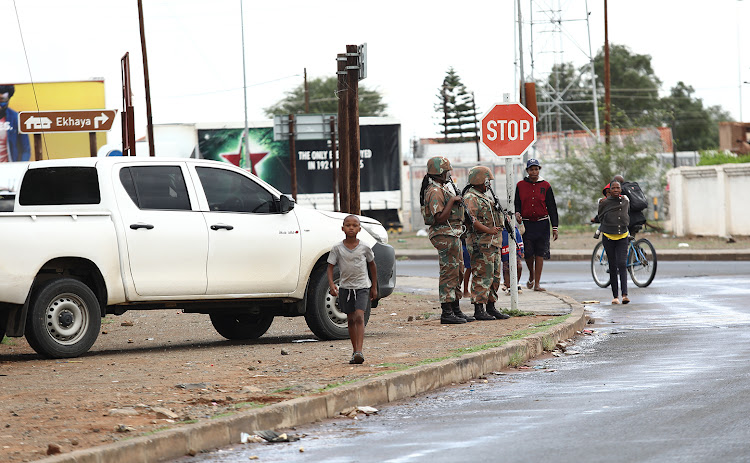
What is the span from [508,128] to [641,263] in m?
6.50

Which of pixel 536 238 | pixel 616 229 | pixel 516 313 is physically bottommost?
pixel 516 313

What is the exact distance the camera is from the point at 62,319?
11.4 metres

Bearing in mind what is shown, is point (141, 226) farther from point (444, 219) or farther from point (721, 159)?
point (721, 159)

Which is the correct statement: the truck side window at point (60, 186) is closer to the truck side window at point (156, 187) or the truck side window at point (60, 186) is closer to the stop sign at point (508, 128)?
the truck side window at point (156, 187)

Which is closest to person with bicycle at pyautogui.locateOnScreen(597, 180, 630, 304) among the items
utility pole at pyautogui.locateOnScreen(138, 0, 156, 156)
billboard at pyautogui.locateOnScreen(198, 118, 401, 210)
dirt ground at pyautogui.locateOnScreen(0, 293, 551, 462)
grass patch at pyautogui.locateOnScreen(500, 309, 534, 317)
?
grass patch at pyautogui.locateOnScreen(500, 309, 534, 317)

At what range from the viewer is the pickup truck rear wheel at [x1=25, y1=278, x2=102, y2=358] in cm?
1116

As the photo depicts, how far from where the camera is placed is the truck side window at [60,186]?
1206 centimetres

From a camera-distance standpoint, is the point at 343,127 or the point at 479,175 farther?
the point at 343,127

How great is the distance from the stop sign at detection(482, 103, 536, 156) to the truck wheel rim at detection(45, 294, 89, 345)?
556 centimetres

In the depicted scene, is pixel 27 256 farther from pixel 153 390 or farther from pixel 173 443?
pixel 173 443

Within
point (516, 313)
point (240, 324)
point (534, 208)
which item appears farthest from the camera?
point (534, 208)

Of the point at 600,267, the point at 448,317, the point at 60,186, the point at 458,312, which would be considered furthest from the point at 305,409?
the point at 600,267

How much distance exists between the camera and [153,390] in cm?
892

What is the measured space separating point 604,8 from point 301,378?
1580 inches
